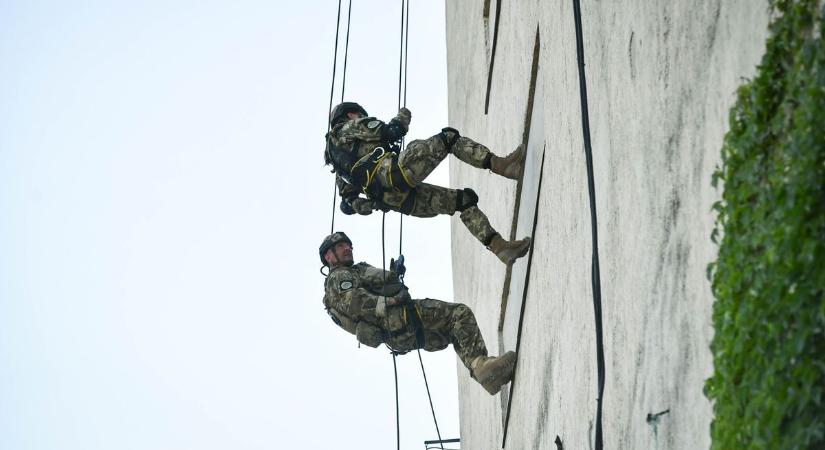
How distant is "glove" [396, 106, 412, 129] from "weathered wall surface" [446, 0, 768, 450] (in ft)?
2.96

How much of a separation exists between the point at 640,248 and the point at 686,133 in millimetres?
824

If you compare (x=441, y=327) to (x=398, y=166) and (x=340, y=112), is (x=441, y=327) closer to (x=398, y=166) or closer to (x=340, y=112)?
(x=398, y=166)

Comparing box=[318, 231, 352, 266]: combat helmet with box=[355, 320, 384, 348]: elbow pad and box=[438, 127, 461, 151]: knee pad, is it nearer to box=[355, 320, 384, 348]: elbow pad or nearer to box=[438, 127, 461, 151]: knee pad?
box=[355, 320, 384, 348]: elbow pad

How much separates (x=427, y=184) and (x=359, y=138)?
619 mm

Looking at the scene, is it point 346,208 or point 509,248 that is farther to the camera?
point 346,208

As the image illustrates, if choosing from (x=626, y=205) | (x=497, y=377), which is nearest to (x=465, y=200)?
(x=497, y=377)

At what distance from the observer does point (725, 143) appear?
4.13 metres

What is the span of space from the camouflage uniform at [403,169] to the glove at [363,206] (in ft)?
0.12

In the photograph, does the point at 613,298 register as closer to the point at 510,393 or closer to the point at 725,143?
the point at 725,143

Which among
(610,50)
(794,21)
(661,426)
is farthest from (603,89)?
(794,21)

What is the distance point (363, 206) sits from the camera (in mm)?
8938

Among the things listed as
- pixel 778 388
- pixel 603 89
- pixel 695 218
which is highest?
pixel 603 89

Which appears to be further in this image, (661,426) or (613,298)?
(613,298)

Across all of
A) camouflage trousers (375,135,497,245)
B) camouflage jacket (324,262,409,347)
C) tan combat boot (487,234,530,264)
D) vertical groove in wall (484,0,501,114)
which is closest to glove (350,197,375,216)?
camouflage trousers (375,135,497,245)
